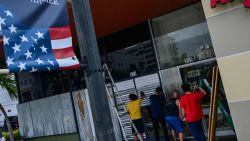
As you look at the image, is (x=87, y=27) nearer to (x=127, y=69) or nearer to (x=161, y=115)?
(x=161, y=115)

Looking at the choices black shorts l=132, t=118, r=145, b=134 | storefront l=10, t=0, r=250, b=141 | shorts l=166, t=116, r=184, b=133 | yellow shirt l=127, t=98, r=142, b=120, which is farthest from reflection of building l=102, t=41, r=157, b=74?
shorts l=166, t=116, r=184, b=133

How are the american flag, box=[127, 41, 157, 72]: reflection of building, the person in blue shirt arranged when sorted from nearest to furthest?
the american flag
the person in blue shirt
box=[127, 41, 157, 72]: reflection of building

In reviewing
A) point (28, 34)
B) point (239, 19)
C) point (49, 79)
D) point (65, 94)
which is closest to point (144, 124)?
point (65, 94)

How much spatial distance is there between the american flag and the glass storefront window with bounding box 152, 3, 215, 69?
23.9ft

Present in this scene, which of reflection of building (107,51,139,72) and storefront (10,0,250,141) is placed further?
→ reflection of building (107,51,139,72)

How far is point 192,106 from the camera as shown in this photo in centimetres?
877

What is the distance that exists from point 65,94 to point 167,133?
4.86m

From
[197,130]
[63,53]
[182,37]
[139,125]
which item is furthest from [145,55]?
[63,53]

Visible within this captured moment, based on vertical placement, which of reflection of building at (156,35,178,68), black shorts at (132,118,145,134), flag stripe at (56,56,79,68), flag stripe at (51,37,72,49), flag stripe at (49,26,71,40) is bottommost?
black shorts at (132,118,145,134)

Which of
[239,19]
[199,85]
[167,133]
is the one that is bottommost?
[167,133]

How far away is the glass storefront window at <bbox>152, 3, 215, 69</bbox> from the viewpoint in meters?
10.7

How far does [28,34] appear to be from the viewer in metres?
3.60

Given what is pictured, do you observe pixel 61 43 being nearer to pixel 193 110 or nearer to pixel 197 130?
pixel 193 110

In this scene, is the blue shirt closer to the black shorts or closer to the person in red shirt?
the black shorts
